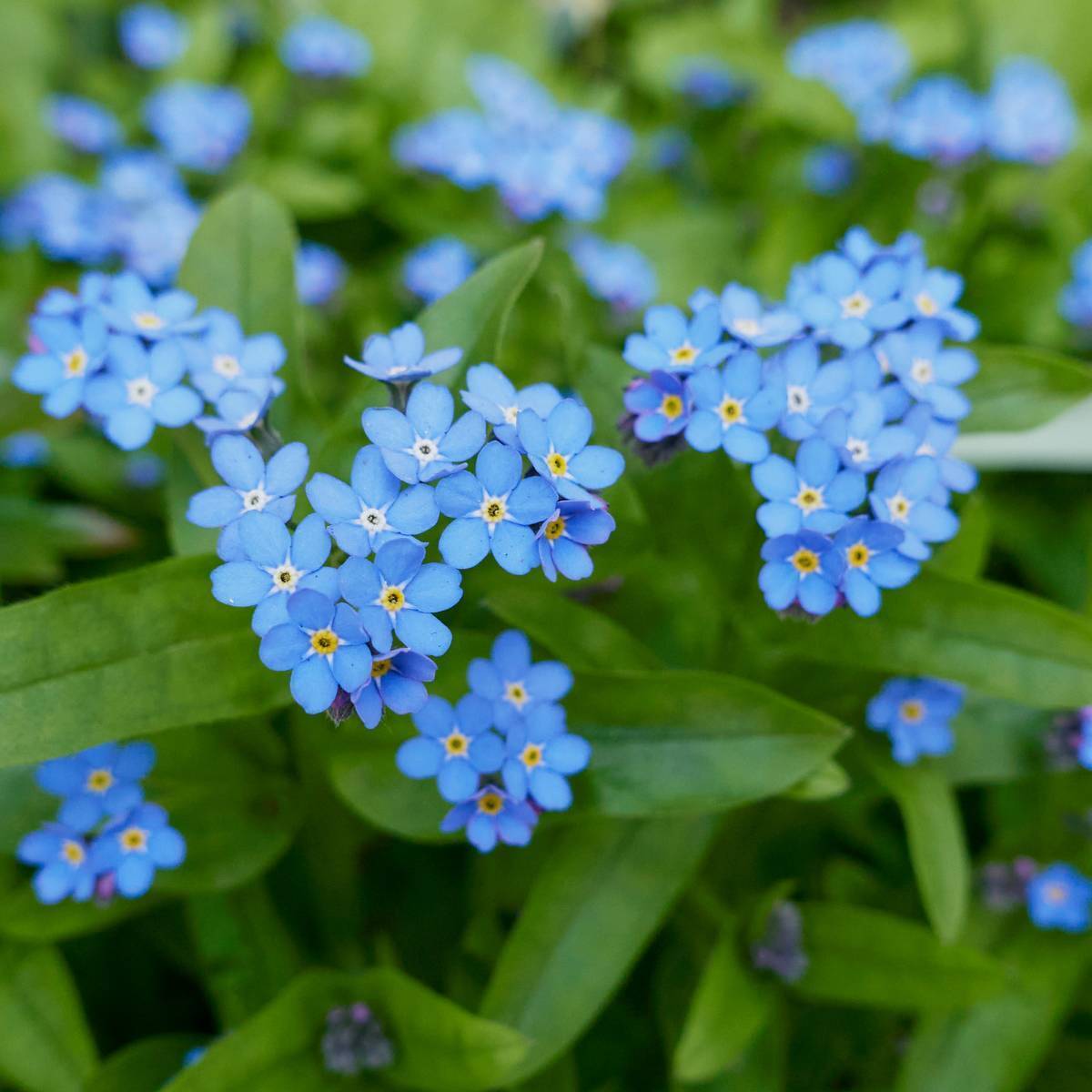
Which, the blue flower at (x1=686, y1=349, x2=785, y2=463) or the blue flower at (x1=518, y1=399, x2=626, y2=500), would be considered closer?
the blue flower at (x1=518, y1=399, x2=626, y2=500)

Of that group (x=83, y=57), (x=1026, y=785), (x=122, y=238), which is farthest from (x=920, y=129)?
(x=83, y=57)

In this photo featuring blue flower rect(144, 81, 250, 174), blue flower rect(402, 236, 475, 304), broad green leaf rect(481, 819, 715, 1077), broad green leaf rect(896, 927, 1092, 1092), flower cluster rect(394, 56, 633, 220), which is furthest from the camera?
blue flower rect(144, 81, 250, 174)

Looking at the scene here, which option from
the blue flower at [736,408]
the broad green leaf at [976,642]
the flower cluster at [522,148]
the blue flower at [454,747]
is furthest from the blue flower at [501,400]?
the flower cluster at [522,148]

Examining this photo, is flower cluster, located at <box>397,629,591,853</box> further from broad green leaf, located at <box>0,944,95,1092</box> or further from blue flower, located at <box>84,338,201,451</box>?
broad green leaf, located at <box>0,944,95,1092</box>

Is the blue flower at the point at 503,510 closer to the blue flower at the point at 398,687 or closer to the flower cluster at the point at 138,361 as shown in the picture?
the blue flower at the point at 398,687

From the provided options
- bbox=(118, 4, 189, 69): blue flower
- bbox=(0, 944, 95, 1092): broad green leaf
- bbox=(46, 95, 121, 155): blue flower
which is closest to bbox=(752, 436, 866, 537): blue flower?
bbox=(0, 944, 95, 1092): broad green leaf
